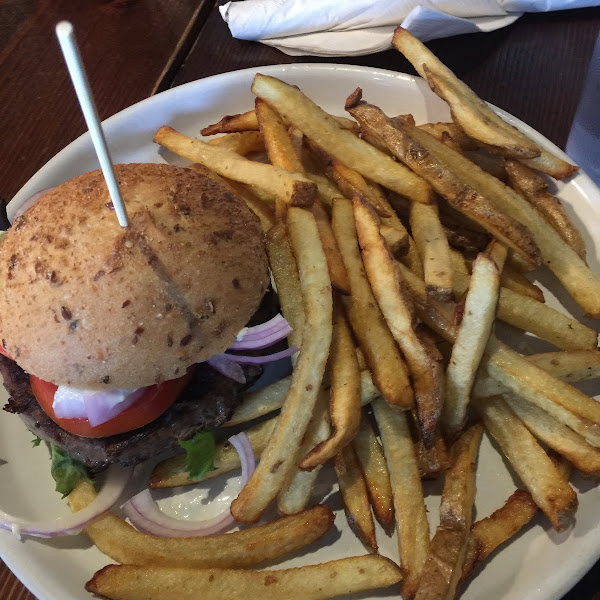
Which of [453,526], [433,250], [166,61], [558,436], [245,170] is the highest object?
[166,61]

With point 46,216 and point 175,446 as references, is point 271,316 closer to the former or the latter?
point 175,446

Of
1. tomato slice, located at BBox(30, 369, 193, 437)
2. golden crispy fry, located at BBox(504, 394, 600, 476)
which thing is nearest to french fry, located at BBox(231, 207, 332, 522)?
tomato slice, located at BBox(30, 369, 193, 437)

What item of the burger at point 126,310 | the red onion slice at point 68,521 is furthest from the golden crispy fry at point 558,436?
the red onion slice at point 68,521

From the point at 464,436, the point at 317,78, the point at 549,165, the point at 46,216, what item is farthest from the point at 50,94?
the point at 464,436

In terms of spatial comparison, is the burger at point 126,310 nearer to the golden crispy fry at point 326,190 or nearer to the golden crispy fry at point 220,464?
the golden crispy fry at point 220,464

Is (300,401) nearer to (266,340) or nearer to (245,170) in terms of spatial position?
(266,340)

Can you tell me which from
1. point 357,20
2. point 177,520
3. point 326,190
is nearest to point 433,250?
point 326,190

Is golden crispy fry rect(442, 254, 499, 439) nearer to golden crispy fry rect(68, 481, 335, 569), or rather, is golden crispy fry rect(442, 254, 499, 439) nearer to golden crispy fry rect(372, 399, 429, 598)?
golden crispy fry rect(372, 399, 429, 598)
